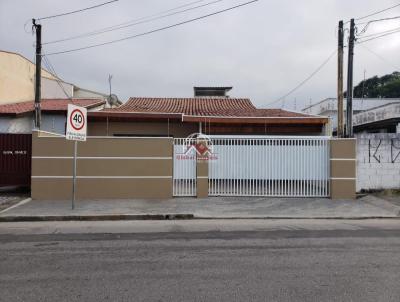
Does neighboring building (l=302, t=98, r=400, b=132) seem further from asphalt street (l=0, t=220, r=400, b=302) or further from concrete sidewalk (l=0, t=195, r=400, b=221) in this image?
asphalt street (l=0, t=220, r=400, b=302)

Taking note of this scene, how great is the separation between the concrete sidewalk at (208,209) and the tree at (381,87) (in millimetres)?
44439

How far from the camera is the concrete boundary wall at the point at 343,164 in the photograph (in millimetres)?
13969

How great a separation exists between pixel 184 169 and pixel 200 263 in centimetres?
788

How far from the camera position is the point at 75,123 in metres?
11.7

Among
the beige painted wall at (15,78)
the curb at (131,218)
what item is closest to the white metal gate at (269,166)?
the curb at (131,218)

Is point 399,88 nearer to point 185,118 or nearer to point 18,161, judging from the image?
point 185,118

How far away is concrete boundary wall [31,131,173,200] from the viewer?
1368 centimetres

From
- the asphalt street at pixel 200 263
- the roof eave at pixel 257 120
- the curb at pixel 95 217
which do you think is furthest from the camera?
the roof eave at pixel 257 120

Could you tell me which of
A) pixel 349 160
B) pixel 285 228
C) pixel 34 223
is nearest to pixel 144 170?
pixel 34 223

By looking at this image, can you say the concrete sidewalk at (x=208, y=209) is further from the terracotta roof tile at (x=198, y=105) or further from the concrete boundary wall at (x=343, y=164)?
the terracotta roof tile at (x=198, y=105)

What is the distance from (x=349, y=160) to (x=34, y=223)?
960cm

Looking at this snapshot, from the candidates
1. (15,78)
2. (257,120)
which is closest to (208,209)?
(257,120)

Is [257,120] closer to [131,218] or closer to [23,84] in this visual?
[131,218]

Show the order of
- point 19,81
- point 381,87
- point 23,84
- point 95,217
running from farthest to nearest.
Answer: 1. point 381,87
2. point 23,84
3. point 19,81
4. point 95,217
